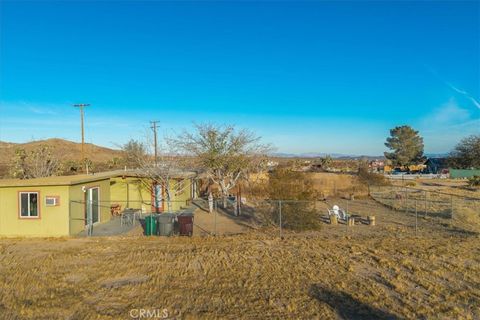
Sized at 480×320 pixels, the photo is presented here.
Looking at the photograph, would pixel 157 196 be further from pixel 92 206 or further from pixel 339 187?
pixel 339 187

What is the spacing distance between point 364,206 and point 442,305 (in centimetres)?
1692

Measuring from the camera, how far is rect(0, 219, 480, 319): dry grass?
7121mm

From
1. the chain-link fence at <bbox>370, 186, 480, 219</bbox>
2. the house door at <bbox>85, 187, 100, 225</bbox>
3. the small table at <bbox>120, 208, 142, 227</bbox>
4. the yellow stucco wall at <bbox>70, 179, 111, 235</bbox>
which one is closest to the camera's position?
the yellow stucco wall at <bbox>70, 179, 111, 235</bbox>

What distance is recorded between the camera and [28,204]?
14453mm

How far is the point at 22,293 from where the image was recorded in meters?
8.06

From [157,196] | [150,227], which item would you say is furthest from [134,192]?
[150,227]

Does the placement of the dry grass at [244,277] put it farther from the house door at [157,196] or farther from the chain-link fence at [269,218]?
the house door at [157,196]

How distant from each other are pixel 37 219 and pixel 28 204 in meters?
0.75

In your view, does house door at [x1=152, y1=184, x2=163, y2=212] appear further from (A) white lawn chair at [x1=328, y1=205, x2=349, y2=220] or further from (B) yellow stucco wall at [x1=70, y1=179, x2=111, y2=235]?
(A) white lawn chair at [x1=328, y1=205, x2=349, y2=220]

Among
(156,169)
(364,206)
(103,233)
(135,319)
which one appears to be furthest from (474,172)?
(135,319)

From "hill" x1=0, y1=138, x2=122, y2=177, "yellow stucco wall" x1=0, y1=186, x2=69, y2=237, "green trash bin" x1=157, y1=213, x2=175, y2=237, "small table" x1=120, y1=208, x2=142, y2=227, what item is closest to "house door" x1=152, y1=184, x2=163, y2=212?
"small table" x1=120, y1=208, x2=142, y2=227

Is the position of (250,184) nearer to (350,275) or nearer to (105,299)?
(350,275)

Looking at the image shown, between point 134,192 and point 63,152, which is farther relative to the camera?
point 63,152

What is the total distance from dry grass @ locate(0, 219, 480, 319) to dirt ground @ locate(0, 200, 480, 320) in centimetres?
3
